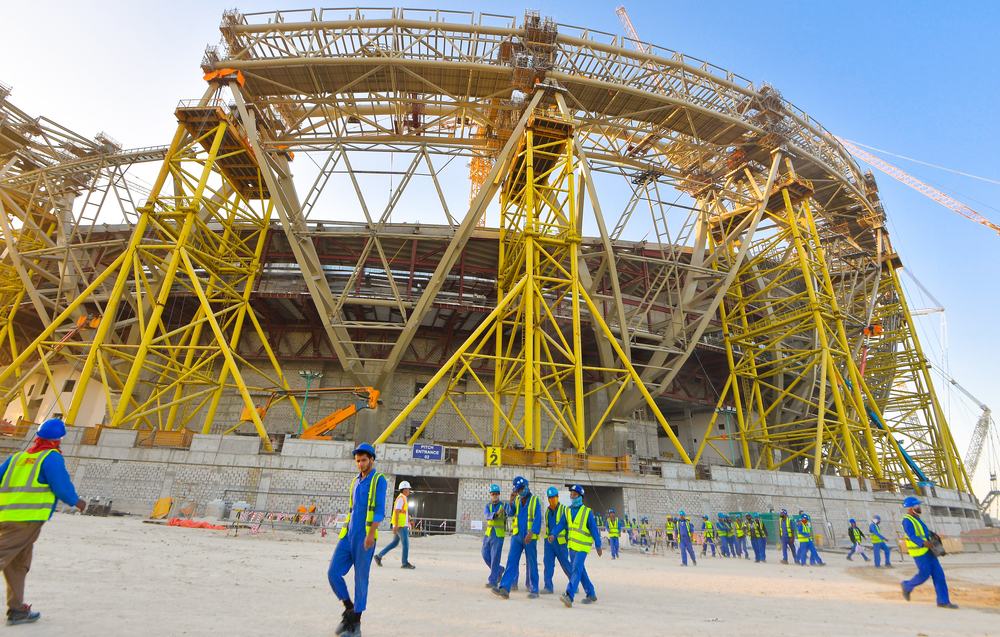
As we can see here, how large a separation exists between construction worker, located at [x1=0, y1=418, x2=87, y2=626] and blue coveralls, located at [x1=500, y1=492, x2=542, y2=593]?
4192mm

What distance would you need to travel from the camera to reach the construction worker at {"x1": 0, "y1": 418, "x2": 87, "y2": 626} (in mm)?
3482

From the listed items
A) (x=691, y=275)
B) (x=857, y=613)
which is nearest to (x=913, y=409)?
(x=691, y=275)

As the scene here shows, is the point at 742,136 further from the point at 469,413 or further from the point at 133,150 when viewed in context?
the point at 133,150

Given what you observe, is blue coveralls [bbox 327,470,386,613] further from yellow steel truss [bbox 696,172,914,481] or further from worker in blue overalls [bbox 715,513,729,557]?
yellow steel truss [bbox 696,172,914,481]

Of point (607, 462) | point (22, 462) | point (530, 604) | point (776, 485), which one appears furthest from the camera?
point (776, 485)

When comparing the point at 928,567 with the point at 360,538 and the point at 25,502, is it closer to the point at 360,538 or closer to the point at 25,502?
the point at 360,538

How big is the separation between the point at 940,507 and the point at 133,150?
1630 inches

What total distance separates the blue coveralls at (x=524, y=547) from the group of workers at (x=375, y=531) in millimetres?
11

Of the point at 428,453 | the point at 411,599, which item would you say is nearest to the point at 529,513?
the point at 411,599

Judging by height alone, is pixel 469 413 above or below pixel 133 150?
below

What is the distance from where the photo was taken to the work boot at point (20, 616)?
11.3 feet

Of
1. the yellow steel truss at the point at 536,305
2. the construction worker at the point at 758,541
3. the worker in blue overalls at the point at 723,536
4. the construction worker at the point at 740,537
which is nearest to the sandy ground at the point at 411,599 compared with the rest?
the construction worker at the point at 758,541

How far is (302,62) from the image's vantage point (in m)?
18.6

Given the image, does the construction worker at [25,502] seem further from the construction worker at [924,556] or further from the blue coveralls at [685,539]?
the blue coveralls at [685,539]
